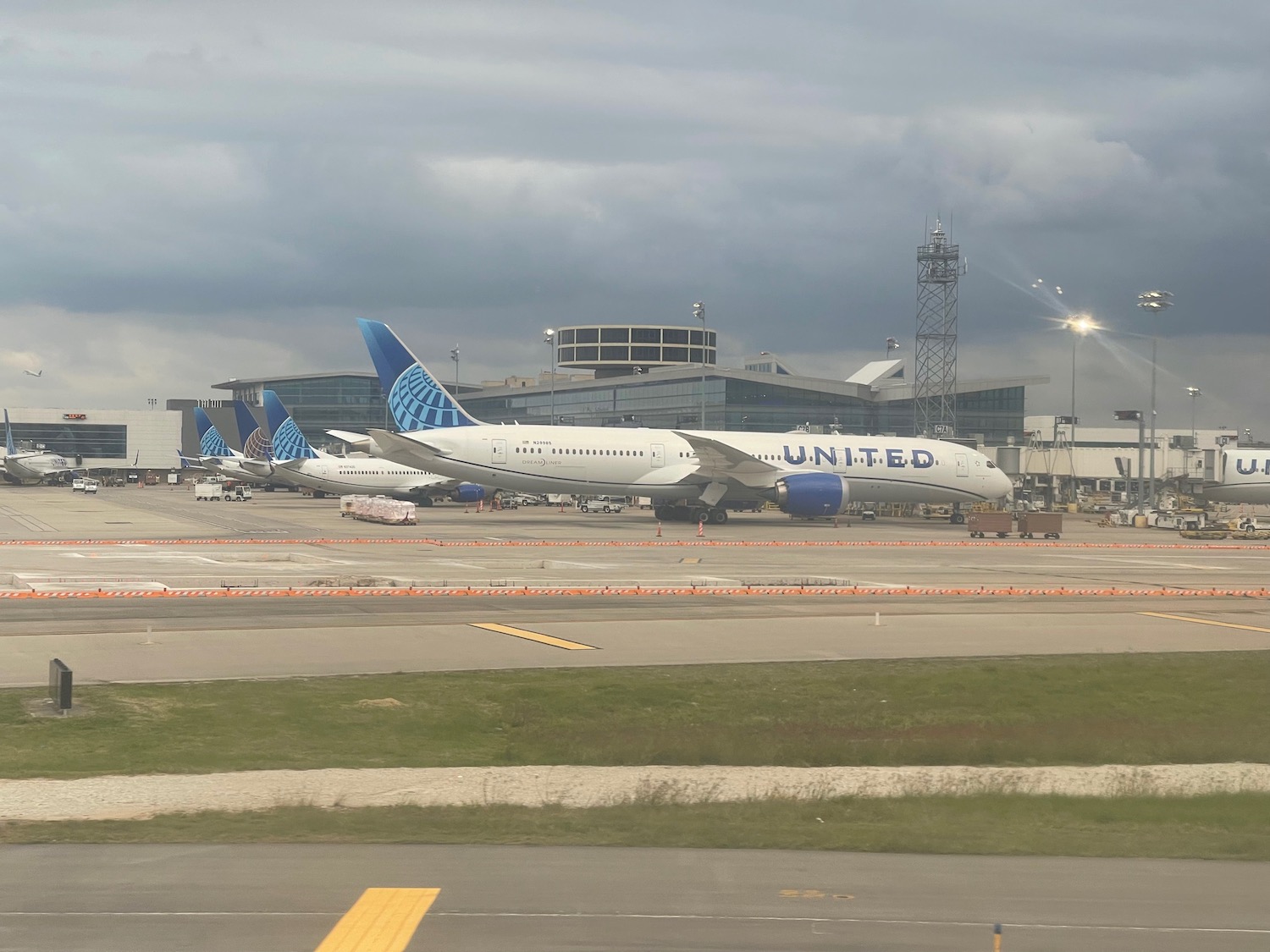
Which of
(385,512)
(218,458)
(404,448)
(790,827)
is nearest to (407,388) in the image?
(404,448)

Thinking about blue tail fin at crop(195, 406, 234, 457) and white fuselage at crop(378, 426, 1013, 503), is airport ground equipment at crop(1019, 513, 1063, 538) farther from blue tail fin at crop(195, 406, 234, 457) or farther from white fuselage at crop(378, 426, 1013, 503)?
blue tail fin at crop(195, 406, 234, 457)

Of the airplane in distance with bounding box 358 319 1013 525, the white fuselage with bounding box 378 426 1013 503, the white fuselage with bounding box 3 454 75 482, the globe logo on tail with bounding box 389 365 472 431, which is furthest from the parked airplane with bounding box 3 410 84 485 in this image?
the white fuselage with bounding box 378 426 1013 503

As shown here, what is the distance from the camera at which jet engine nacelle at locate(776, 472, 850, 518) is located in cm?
6375

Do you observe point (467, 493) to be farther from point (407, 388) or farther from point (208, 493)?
point (407, 388)

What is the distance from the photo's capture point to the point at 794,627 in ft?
87.4

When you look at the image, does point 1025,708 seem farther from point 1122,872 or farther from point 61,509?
point 61,509

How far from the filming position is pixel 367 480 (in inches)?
3733

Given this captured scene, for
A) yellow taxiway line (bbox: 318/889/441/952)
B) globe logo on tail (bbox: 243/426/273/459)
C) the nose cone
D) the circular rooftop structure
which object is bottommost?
yellow taxiway line (bbox: 318/889/441/952)

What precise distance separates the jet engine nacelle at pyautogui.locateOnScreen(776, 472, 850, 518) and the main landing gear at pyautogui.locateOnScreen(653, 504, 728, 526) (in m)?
4.93

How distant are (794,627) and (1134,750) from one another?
10280 mm

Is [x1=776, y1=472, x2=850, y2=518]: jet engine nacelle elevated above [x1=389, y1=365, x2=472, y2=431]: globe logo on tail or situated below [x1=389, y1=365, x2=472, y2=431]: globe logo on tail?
below

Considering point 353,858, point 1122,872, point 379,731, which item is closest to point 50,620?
point 379,731

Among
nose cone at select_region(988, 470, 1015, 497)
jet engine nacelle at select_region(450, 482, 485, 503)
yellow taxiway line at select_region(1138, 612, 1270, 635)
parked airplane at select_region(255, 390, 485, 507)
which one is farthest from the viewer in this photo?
parked airplane at select_region(255, 390, 485, 507)

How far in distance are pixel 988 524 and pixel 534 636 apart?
44731mm
